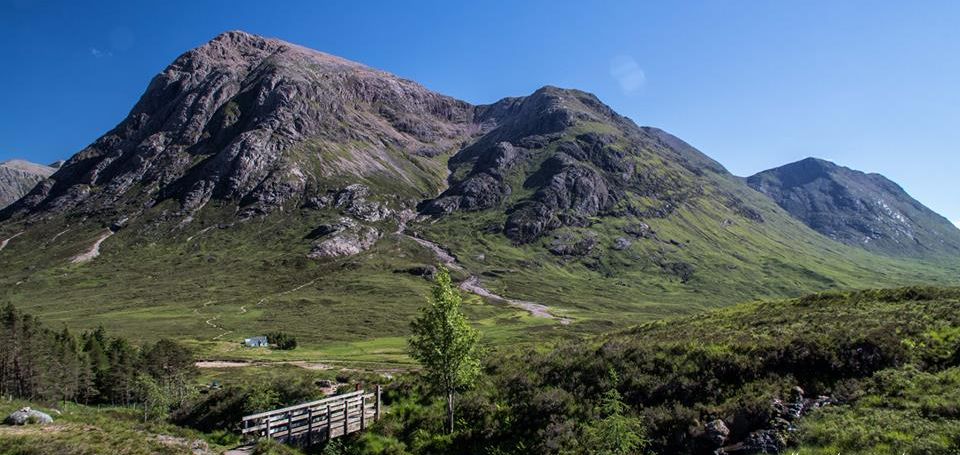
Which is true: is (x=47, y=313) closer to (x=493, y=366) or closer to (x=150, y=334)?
(x=150, y=334)

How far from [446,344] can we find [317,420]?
9.39 m

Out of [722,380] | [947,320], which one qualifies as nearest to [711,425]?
[722,380]

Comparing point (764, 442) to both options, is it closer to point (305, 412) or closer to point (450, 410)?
point (450, 410)

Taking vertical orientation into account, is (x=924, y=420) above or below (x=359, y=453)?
above

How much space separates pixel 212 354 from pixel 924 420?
130883mm

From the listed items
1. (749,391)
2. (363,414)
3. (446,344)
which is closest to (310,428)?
(363,414)

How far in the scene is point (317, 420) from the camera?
31.7 meters

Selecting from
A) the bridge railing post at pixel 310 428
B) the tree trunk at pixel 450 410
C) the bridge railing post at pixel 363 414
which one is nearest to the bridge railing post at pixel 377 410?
the bridge railing post at pixel 363 414

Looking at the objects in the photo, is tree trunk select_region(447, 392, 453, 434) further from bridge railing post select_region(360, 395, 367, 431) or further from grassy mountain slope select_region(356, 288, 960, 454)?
bridge railing post select_region(360, 395, 367, 431)

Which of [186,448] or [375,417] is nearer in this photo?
[186,448]

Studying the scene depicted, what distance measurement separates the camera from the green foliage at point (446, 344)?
31438 millimetres

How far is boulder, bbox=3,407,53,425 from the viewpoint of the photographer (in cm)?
2944

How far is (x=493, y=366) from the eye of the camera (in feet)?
A: 126

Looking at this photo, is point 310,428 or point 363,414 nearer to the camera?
point 310,428
